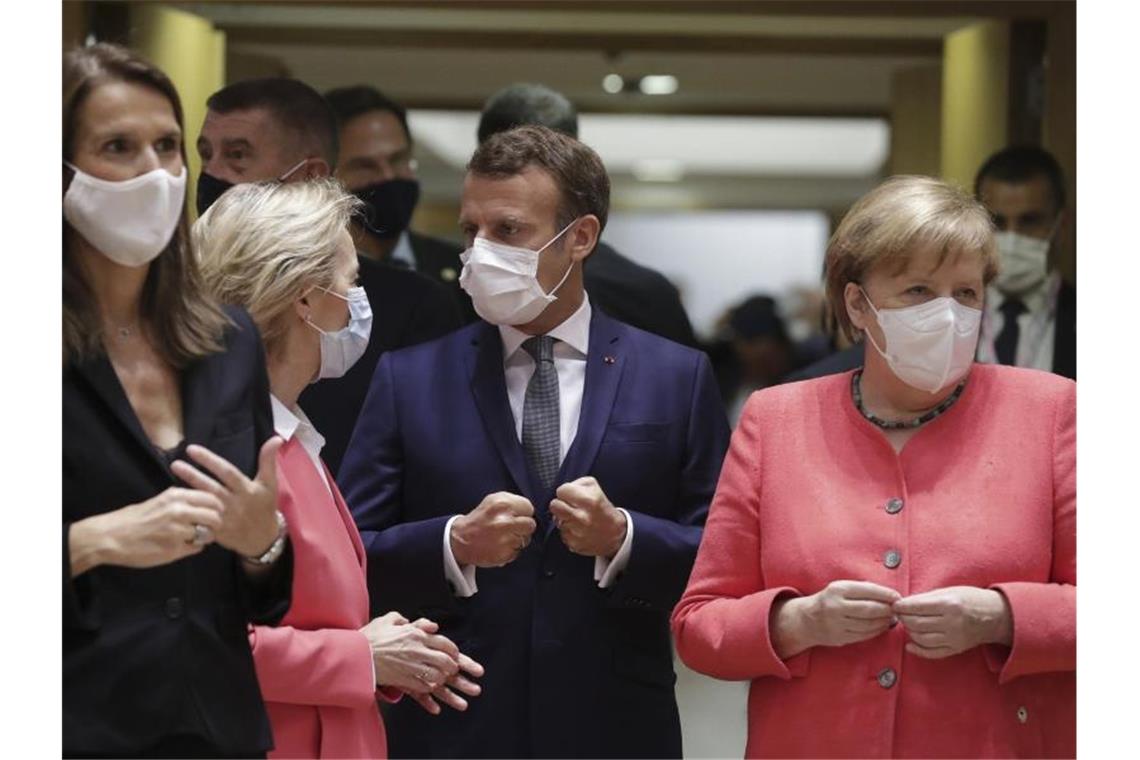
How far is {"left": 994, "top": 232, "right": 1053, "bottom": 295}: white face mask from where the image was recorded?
16.8 feet

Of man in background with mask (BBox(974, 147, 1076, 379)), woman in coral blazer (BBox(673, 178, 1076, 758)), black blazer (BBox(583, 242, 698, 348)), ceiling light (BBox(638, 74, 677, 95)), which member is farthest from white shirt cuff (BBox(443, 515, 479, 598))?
ceiling light (BBox(638, 74, 677, 95))

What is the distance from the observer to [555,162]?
146 inches

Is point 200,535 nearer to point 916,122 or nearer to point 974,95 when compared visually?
point 974,95

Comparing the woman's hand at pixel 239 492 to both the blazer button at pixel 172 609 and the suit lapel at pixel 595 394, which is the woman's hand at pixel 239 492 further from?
the suit lapel at pixel 595 394

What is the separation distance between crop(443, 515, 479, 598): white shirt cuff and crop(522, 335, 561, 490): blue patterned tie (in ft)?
0.71

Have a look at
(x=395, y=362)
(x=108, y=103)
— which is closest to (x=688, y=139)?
(x=395, y=362)

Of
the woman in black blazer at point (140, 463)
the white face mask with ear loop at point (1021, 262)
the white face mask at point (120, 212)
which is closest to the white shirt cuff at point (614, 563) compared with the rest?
the woman in black blazer at point (140, 463)

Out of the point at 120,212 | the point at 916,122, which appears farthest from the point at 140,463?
the point at 916,122

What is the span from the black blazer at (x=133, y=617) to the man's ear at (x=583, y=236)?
1158 millimetres

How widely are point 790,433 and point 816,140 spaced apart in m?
10.7

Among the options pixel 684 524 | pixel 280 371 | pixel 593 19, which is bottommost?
pixel 684 524

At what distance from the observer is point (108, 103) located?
2.64 meters

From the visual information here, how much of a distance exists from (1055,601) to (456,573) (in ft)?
3.71
